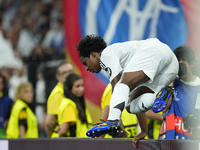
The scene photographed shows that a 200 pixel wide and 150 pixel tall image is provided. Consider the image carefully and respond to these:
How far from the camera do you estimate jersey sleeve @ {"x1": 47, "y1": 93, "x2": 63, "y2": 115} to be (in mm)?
4219

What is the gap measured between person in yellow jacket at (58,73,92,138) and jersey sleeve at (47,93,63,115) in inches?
11.9

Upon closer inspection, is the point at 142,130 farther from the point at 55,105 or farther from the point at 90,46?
the point at 55,105

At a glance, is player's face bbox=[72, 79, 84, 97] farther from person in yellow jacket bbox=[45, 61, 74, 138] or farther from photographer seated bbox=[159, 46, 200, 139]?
photographer seated bbox=[159, 46, 200, 139]

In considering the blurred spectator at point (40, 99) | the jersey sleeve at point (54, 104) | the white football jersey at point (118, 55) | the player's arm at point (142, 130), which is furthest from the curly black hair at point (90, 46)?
the blurred spectator at point (40, 99)

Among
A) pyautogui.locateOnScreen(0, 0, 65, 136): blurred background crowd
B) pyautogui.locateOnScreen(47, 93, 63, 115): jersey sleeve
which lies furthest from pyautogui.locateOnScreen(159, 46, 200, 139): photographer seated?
pyautogui.locateOnScreen(0, 0, 65, 136): blurred background crowd

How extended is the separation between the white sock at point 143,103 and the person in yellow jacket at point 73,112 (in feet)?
3.62

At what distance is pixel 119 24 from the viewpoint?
14.1 feet

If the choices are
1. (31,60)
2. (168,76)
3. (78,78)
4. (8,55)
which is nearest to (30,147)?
(78,78)

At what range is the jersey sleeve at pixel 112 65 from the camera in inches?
108

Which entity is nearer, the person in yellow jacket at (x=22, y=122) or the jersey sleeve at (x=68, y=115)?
the jersey sleeve at (x=68, y=115)

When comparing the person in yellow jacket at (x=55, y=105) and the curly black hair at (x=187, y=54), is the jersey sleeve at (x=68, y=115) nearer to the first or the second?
the person in yellow jacket at (x=55, y=105)

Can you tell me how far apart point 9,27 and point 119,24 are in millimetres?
6615

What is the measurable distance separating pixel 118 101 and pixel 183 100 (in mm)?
837

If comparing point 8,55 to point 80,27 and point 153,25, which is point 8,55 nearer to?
point 80,27
